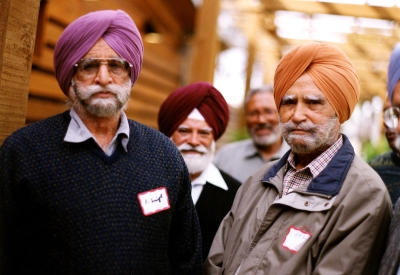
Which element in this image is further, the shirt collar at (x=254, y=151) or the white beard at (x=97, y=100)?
the shirt collar at (x=254, y=151)

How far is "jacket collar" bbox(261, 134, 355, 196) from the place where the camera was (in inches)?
77.7

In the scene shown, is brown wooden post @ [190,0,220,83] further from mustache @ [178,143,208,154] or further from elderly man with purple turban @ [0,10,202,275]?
elderly man with purple turban @ [0,10,202,275]

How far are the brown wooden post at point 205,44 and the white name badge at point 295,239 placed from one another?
11.7ft

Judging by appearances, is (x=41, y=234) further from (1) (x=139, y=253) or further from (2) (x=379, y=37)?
(2) (x=379, y=37)

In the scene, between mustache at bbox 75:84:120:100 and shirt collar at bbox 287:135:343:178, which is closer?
mustache at bbox 75:84:120:100

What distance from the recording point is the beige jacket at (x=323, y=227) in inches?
72.9

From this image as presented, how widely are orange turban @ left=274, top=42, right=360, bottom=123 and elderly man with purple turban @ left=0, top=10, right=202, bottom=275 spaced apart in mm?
659

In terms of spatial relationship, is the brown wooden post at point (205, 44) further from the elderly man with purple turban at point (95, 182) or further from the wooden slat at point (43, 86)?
the elderly man with purple turban at point (95, 182)

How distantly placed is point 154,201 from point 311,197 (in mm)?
646

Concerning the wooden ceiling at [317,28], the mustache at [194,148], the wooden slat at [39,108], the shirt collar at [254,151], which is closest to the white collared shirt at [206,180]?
the mustache at [194,148]

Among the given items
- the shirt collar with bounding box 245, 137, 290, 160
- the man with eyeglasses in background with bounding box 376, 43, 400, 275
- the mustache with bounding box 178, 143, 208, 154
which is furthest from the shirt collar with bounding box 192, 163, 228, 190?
the shirt collar with bounding box 245, 137, 290, 160

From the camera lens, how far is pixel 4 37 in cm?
194

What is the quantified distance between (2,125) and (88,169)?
449mm

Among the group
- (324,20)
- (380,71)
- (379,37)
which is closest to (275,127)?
(324,20)
